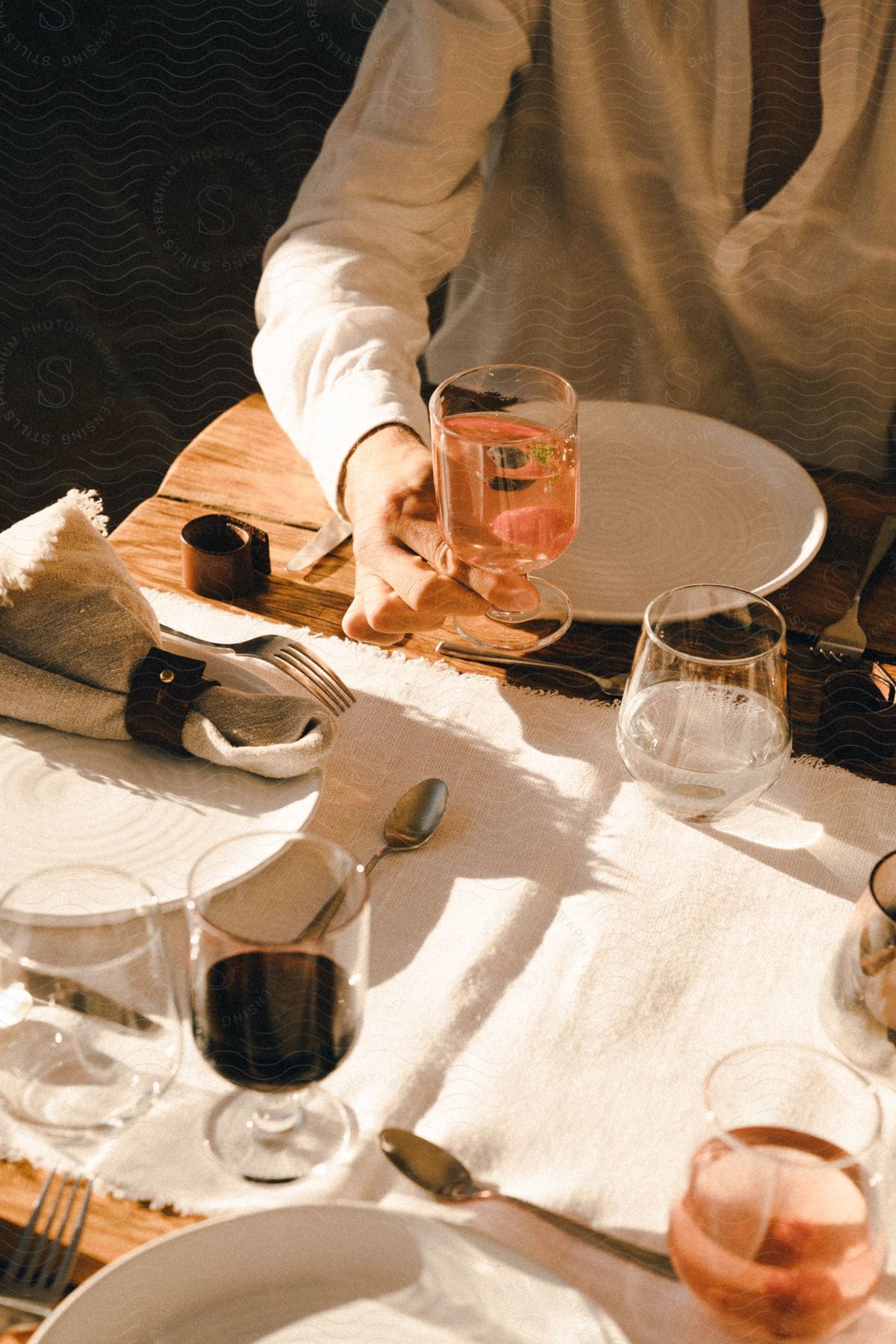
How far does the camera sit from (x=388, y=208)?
51.4 inches

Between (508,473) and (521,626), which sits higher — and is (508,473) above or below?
above

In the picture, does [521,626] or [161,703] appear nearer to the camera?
[161,703]

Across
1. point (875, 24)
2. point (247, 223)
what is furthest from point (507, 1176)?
point (247, 223)

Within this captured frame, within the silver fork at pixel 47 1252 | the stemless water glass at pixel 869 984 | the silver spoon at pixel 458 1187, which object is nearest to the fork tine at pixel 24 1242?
the silver fork at pixel 47 1252

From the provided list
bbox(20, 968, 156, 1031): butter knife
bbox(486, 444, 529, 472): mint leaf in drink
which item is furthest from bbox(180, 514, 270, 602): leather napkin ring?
bbox(20, 968, 156, 1031): butter knife

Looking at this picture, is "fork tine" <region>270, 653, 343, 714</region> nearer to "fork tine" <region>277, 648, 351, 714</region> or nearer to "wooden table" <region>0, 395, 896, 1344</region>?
"fork tine" <region>277, 648, 351, 714</region>

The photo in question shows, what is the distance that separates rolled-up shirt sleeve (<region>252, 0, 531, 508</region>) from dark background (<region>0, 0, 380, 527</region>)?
4.20 ft

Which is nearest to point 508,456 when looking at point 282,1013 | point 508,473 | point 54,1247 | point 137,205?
point 508,473

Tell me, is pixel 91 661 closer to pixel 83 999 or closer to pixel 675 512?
pixel 83 999

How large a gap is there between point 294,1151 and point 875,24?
1239mm

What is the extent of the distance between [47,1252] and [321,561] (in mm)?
605

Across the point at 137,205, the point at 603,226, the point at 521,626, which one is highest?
the point at 603,226

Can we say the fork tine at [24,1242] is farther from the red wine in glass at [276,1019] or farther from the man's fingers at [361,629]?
the man's fingers at [361,629]

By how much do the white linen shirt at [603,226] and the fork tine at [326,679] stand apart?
340 millimetres
